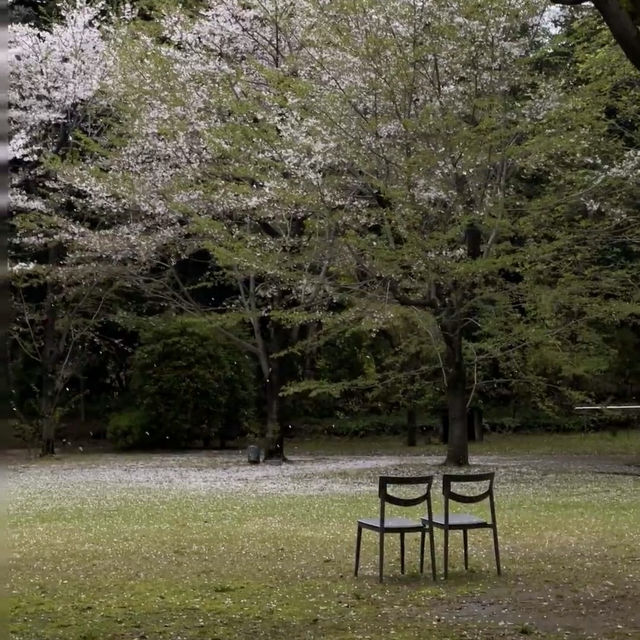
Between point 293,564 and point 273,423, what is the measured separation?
48.1ft

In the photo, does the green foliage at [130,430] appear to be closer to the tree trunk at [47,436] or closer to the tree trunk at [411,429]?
the tree trunk at [47,436]

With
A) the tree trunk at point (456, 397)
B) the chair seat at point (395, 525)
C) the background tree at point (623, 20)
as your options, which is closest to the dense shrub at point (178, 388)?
the tree trunk at point (456, 397)

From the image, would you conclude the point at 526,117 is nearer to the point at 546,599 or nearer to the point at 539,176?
the point at 539,176

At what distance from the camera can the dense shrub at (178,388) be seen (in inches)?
1064

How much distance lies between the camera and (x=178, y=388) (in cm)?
2697

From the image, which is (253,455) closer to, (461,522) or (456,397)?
(456,397)

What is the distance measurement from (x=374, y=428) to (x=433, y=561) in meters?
22.0

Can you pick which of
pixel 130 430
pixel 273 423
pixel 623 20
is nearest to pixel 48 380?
pixel 130 430

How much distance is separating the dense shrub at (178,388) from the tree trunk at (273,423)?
2.92m

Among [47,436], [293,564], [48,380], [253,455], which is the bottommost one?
[293,564]

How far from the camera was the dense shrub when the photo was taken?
27016 mm

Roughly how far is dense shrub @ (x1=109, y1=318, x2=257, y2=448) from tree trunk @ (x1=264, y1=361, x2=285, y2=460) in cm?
292

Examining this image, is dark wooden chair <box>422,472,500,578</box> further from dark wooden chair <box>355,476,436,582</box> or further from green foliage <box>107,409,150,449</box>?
green foliage <box>107,409,150,449</box>

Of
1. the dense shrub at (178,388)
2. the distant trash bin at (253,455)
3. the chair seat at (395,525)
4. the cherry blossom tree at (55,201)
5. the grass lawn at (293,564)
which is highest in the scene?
the cherry blossom tree at (55,201)
